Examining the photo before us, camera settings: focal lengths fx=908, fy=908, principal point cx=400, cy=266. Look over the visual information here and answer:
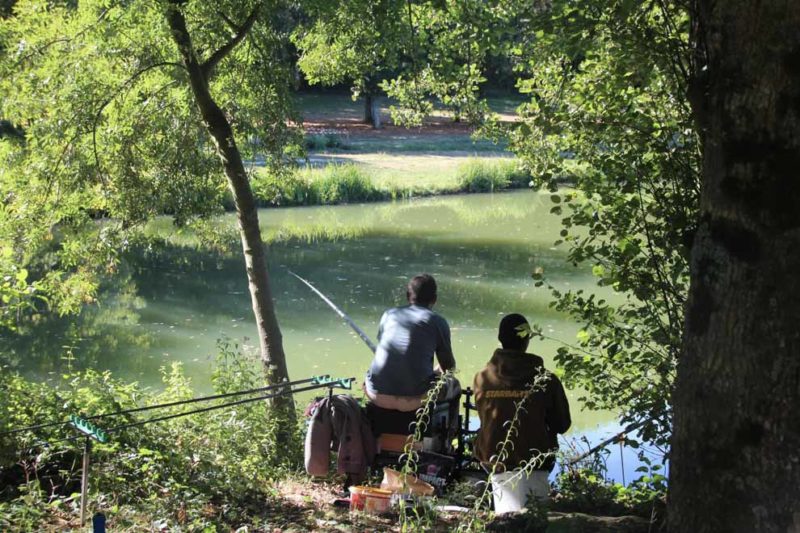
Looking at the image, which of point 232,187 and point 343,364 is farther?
point 343,364

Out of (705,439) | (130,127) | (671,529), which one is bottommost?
(671,529)

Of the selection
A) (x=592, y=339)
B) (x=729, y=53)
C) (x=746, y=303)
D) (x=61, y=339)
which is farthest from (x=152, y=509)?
(x=61, y=339)

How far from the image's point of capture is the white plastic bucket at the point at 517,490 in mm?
3844

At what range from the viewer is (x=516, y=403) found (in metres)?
4.00

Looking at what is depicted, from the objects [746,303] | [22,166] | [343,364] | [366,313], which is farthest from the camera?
[366,313]

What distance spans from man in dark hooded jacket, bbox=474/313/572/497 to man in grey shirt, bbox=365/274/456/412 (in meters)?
0.47

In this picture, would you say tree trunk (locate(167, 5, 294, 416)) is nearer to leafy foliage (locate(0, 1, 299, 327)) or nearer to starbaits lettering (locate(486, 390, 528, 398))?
leafy foliage (locate(0, 1, 299, 327))

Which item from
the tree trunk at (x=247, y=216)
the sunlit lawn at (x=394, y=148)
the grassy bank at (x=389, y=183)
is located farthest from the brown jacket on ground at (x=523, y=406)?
the sunlit lawn at (x=394, y=148)

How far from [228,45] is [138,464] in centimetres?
295

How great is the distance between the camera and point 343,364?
1020 cm

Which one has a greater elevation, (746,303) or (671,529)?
(746,303)

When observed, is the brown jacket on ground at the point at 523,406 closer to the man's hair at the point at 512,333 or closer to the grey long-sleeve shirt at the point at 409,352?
the man's hair at the point at 512,333

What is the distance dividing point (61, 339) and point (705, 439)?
10456 millimetres

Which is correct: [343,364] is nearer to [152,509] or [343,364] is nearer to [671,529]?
[152,509]
